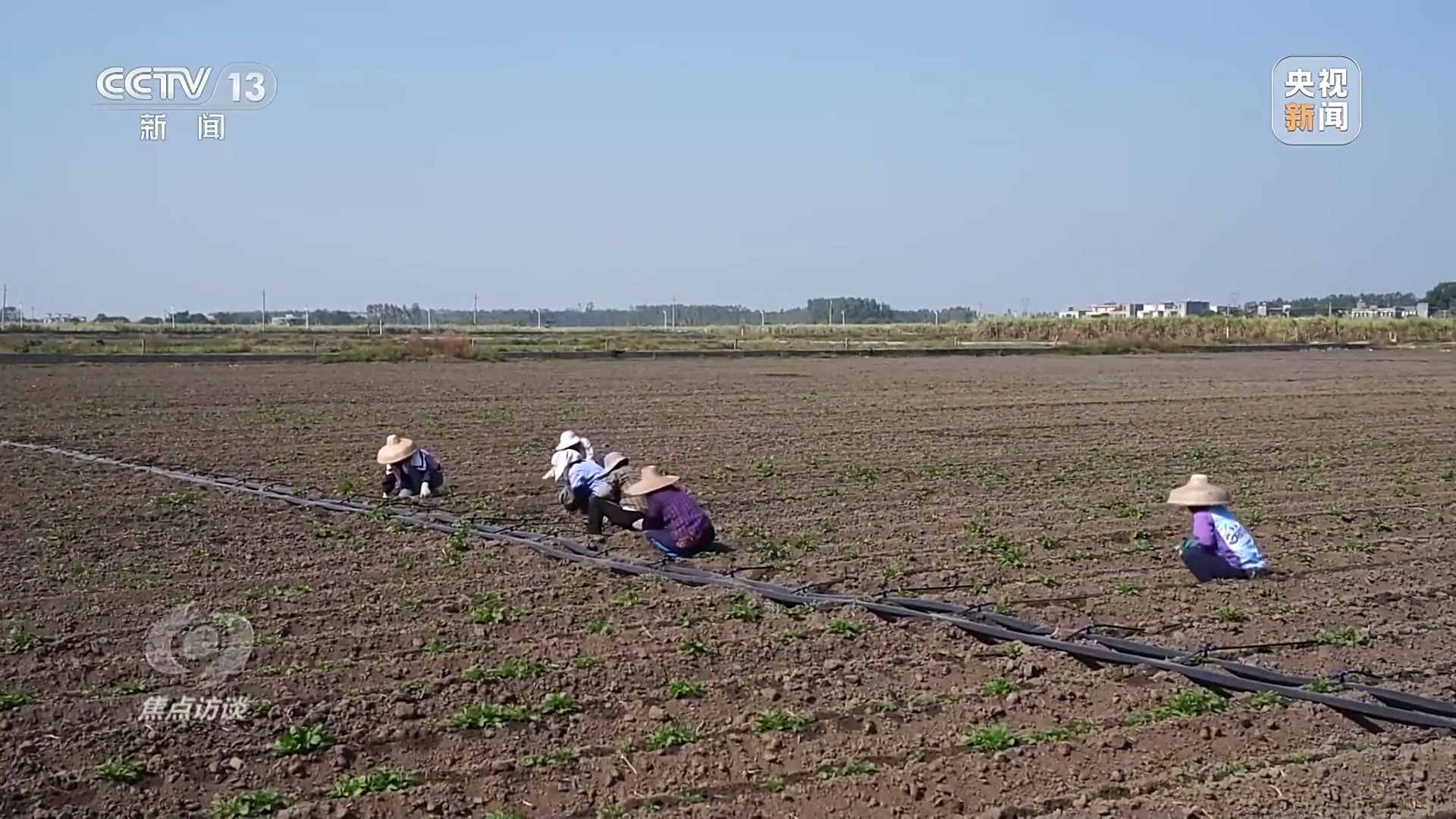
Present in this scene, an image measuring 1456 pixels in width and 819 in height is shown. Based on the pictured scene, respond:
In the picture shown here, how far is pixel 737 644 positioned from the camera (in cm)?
757

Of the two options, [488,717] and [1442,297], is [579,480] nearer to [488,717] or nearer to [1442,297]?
[488,717]

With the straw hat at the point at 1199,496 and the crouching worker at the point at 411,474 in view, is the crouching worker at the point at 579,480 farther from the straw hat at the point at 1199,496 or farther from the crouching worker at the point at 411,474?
the straw hat at the point at 1199,496

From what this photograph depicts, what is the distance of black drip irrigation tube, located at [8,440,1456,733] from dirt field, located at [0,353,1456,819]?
0.11 meters

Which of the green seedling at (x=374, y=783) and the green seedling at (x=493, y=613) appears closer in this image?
the green seedling at (x=374, y=783)

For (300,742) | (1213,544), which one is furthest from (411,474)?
(300,742)

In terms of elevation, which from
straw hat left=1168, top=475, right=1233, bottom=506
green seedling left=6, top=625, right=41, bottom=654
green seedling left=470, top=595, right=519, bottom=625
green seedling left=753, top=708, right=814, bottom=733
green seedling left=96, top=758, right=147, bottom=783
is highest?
straw hat left=1168, top=475, right=1233, bottom=506

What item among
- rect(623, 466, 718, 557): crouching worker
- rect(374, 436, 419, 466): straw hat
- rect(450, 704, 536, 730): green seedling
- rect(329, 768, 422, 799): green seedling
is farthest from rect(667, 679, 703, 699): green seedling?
rect(374, 436, 419, 466): straw hat

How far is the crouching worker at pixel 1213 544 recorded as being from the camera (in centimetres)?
927

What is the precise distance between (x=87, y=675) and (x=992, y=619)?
4.56 meters

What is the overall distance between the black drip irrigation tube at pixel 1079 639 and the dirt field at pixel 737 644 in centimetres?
11

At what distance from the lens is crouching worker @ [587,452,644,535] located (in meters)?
10.9

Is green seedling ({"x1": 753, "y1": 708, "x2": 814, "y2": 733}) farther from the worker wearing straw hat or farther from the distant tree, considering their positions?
the distant tree

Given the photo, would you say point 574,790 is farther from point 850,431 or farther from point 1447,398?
point 1447,398

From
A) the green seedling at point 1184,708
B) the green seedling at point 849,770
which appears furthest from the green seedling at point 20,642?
the green seedling at point 1184,708
